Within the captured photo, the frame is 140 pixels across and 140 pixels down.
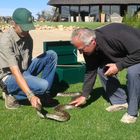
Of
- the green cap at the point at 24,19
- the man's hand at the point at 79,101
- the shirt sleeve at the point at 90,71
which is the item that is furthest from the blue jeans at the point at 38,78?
Answer: the green cap at the point at 24,19

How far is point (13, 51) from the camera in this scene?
6.38 m

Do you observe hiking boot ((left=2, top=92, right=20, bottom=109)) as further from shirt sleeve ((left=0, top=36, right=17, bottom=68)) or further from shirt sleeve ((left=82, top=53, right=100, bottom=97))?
shirt sleeve ((left=82, top=53, right=100, bottom=97))

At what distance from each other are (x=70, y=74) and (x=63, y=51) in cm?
71

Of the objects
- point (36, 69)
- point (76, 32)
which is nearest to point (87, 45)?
point (76, 32)

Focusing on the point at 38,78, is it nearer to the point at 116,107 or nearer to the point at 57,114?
the point at 57,114

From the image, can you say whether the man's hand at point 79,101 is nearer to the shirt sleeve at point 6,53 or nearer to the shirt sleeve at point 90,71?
the shirt sleeve at point 90,71

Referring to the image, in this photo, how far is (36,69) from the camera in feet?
23.1

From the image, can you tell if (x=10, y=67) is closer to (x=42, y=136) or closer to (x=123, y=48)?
(x=42, y=136)

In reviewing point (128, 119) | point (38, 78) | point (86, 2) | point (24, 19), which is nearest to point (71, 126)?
point (128, 119)

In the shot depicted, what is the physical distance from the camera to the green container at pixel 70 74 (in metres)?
8.17

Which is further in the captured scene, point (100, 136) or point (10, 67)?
point (10, 67)

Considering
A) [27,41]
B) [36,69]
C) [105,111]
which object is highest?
[27,41]

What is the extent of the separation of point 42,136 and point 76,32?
1.37 m

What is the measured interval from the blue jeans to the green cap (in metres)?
0.79
